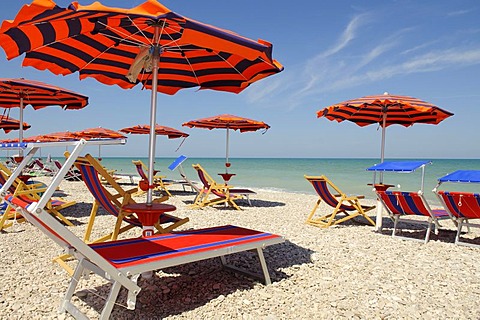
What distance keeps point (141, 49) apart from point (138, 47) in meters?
0.47

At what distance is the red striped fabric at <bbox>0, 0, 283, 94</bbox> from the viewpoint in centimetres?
248

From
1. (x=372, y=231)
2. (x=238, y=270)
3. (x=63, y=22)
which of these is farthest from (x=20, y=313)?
(x=372, y=231)

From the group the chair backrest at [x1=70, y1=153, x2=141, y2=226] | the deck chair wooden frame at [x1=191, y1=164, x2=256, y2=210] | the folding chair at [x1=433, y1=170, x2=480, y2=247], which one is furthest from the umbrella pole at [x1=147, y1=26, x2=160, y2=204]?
the deck chair wooden frame at [x1=191, y1=164, x2=256, y2=210]

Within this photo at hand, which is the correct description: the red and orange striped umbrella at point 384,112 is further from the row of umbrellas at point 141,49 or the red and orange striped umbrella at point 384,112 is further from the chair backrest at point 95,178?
the chair backrest at point 95,178

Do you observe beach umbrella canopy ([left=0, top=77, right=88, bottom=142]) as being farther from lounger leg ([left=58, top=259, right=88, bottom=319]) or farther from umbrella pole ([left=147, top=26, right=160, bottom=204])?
lounger leg ([left=58, top=259, right=88, bottom=319])

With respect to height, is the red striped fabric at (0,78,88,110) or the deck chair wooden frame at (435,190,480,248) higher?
the red striped fabric at (0,78,88,110)

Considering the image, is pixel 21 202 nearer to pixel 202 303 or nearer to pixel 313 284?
pixel 202 303

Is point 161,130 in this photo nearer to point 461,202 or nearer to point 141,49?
point 141,49

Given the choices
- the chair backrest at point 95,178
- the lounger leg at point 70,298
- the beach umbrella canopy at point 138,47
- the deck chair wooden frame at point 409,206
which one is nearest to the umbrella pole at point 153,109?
the beach umbrella canopy at point 138,47

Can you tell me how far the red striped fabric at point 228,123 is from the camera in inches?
342

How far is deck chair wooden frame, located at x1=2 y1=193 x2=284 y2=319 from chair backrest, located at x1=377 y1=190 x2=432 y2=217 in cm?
269

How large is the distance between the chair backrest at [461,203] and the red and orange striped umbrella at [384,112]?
1.43 metres

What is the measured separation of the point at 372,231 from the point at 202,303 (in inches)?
149

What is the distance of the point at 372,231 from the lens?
586 centimetres
